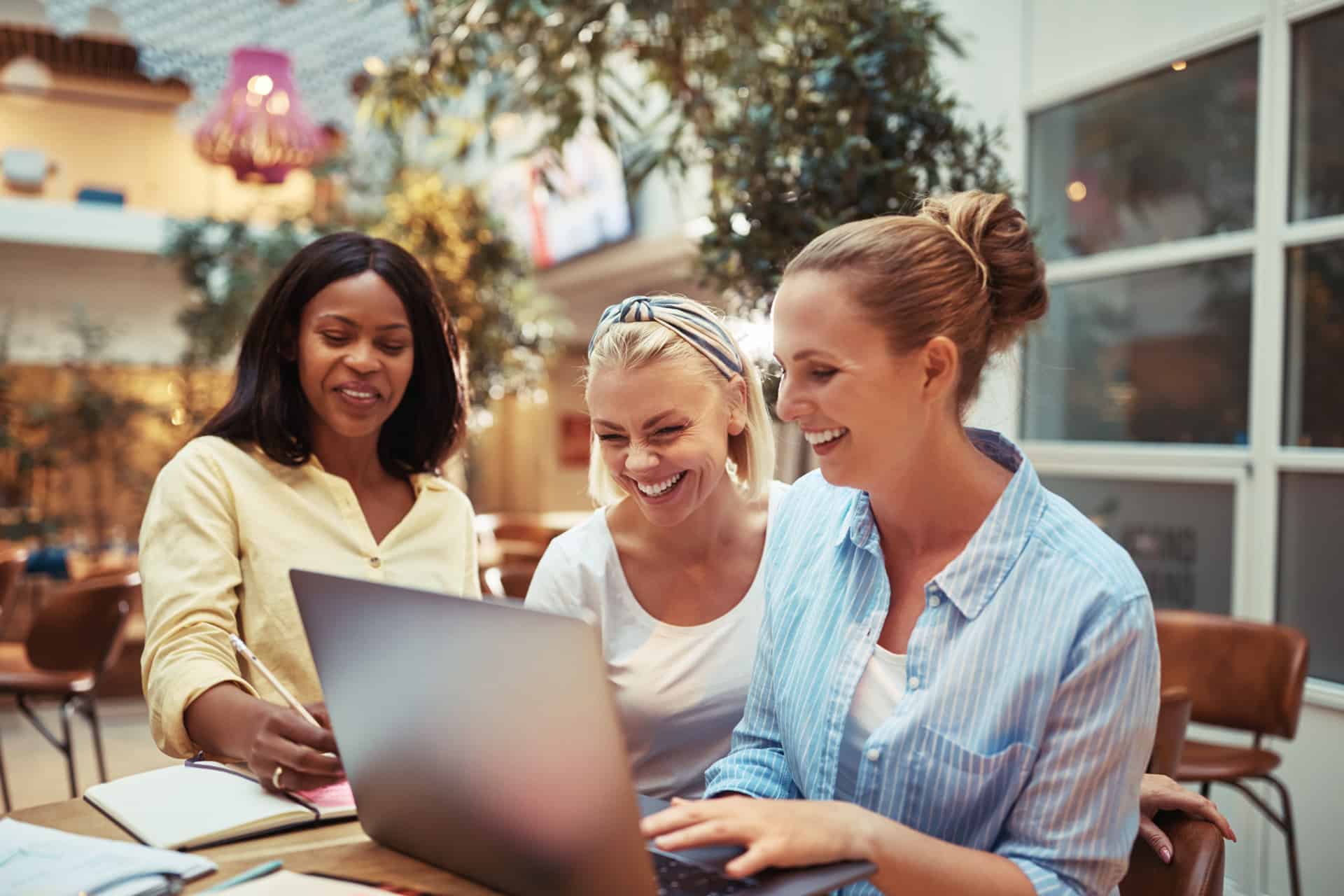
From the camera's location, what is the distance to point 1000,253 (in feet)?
4.49

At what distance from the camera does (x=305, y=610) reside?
1.14 meters

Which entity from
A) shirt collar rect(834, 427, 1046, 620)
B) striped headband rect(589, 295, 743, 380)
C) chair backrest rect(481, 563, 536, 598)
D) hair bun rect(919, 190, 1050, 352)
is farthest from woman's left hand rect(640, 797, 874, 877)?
chair backrest rect(481, 563, 536, 598)

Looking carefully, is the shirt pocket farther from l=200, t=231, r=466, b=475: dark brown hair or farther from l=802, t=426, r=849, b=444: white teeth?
l=200, t=231, r=466, b=475: dark brown hair

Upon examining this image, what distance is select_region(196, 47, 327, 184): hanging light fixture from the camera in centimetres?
644

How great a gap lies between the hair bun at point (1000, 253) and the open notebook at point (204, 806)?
3.12 ft

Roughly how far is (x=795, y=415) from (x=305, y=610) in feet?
1.78

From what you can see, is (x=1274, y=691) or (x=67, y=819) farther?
(x=1274, y=691)

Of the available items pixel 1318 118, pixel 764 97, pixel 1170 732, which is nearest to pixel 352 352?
pixel 1170 732

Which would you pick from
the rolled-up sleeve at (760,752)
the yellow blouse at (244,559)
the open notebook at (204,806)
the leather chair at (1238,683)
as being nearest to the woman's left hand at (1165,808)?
the rolled-up sleeve at (760,752)

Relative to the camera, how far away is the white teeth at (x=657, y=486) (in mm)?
1746

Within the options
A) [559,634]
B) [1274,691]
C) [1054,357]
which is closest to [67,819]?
[559,634]

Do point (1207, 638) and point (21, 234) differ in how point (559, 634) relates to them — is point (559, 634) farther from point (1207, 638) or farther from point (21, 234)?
point (21, 234)

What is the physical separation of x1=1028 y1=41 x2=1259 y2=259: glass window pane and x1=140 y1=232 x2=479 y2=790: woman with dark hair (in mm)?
2513

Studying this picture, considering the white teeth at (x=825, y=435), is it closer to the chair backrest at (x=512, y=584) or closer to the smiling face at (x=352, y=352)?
the smiling face at (x=352, y=352)
